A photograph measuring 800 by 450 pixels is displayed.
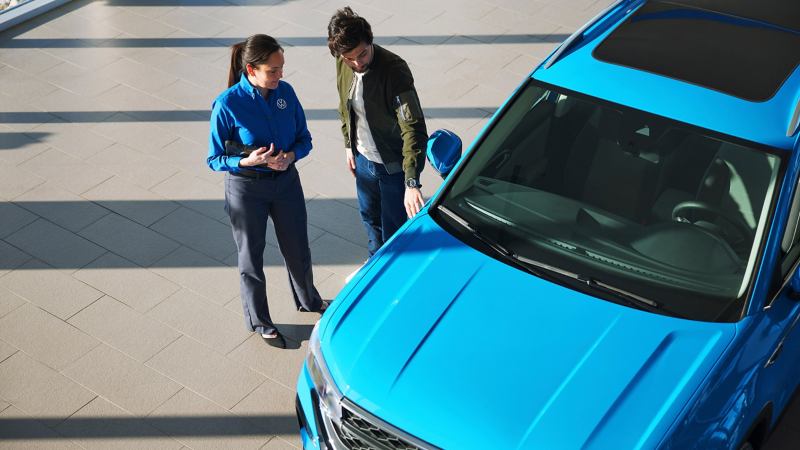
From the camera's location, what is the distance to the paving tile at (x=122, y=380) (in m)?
4.12

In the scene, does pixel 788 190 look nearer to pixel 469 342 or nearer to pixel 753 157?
pixel 753 157

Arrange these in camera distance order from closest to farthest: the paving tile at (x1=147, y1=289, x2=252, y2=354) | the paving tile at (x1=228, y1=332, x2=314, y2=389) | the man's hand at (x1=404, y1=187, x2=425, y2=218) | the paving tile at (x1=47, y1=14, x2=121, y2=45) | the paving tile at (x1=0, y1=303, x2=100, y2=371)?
the man's hand at (x1=404, y1=187, x2=425, y2=218)
the paving tile at (x1=228, y1=332, x2=314, y2=389)
the paving tile at (x1=0, y1=303, x2=100, y2=371)
the paving tile at (x1=147, y1=289, x2=252, y2=354)
the paving tile at (x1=47, y1=14, x2=121, y2=45)

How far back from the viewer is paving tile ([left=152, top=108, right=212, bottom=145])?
6332 mm

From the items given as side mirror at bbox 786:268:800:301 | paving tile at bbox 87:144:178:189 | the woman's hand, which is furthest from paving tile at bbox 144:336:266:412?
side mirror at bbox 786:268:800:301

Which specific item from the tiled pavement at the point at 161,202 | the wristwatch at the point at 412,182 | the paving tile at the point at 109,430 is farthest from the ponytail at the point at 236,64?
the paving tile at the point at 109,430

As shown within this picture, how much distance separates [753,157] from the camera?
126 inches

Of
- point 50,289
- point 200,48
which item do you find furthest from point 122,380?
point 200,48

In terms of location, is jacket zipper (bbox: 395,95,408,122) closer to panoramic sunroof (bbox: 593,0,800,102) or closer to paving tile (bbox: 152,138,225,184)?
panoramic sunroof (bbox: 593,0,800,102)

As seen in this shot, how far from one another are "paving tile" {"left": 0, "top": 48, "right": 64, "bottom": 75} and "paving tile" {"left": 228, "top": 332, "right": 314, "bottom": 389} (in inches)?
170

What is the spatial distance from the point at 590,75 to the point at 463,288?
4.10ft

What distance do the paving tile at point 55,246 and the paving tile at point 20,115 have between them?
57.8 inches

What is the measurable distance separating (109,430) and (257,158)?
5.35 ft

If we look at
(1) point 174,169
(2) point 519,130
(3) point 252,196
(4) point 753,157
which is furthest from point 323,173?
(4) point 753,157

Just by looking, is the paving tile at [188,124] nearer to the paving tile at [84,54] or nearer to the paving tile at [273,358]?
the paving tile at [84,54]
